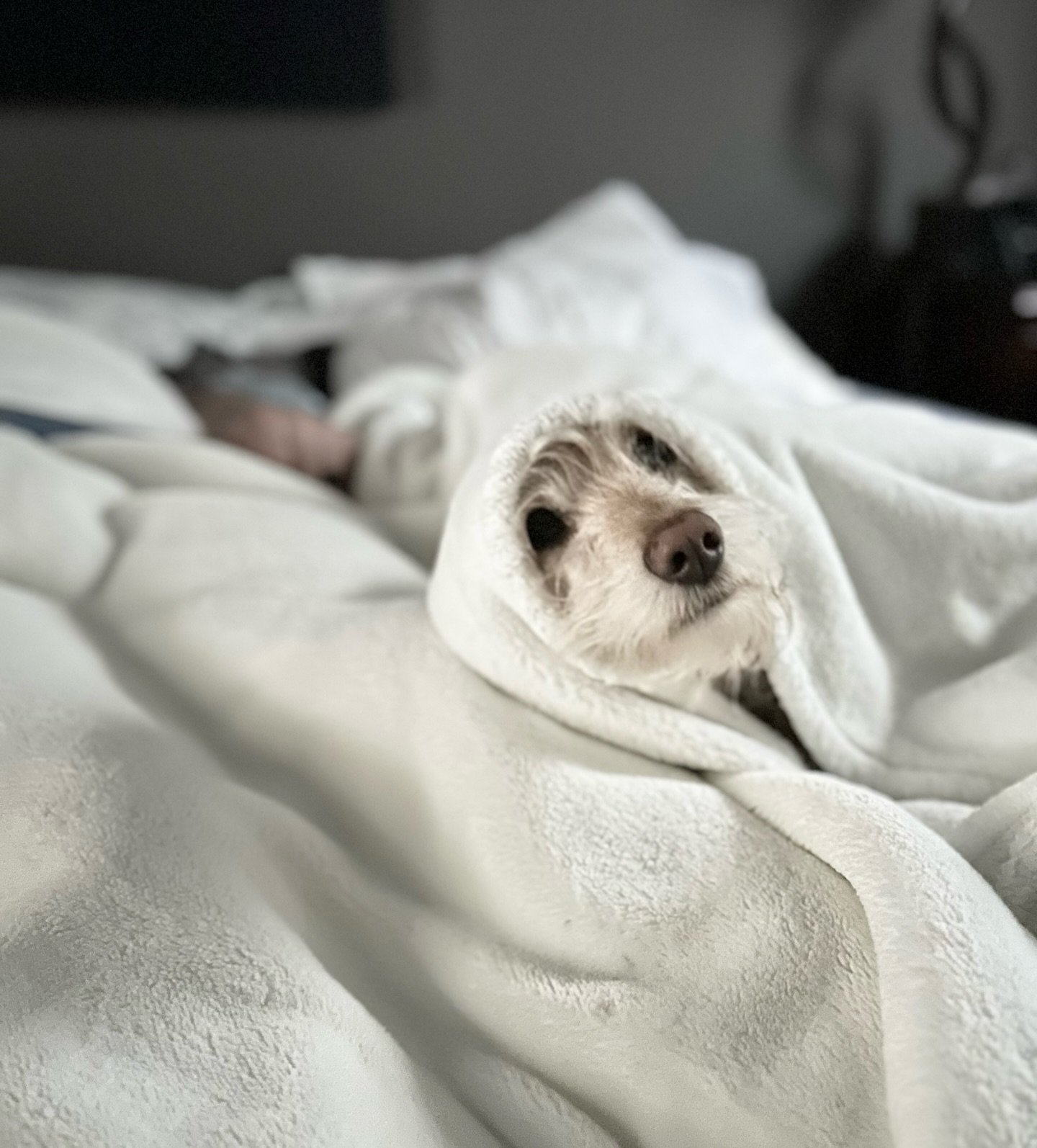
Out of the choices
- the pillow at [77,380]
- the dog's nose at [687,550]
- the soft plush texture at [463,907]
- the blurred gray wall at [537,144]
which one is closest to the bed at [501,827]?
the soft plush texture at [463,907]

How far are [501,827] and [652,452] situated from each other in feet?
1.42

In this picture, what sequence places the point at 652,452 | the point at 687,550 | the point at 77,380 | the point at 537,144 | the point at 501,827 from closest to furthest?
1. the point at 501,827
2. the point at 687,550
3. the point at 652,452
4. the point at 77,380
5. the point at 537,144

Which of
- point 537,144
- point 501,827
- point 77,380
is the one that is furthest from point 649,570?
Result: point 537,144

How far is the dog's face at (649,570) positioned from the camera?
0.87m

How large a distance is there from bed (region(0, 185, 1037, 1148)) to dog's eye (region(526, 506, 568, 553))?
0.24 ft

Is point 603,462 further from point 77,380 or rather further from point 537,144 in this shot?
point 537,144

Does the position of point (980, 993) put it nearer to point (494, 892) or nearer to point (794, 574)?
point (494, 892)

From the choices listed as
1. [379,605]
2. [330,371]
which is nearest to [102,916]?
[379,605]

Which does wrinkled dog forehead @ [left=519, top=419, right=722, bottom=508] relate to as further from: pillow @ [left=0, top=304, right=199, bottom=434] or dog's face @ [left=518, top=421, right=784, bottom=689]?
pillow @ [left=0, top=304, right=199, bottom=434]

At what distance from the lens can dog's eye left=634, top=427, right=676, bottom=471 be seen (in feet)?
3.32

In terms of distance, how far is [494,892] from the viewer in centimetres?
75

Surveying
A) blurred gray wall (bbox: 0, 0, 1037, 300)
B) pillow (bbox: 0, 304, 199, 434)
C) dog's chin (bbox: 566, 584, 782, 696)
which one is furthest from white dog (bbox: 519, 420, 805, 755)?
blurred gray wall (bbox: 0, 0, 1037, 300)

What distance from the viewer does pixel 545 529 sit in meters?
0.98

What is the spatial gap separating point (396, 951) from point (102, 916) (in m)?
0.21
